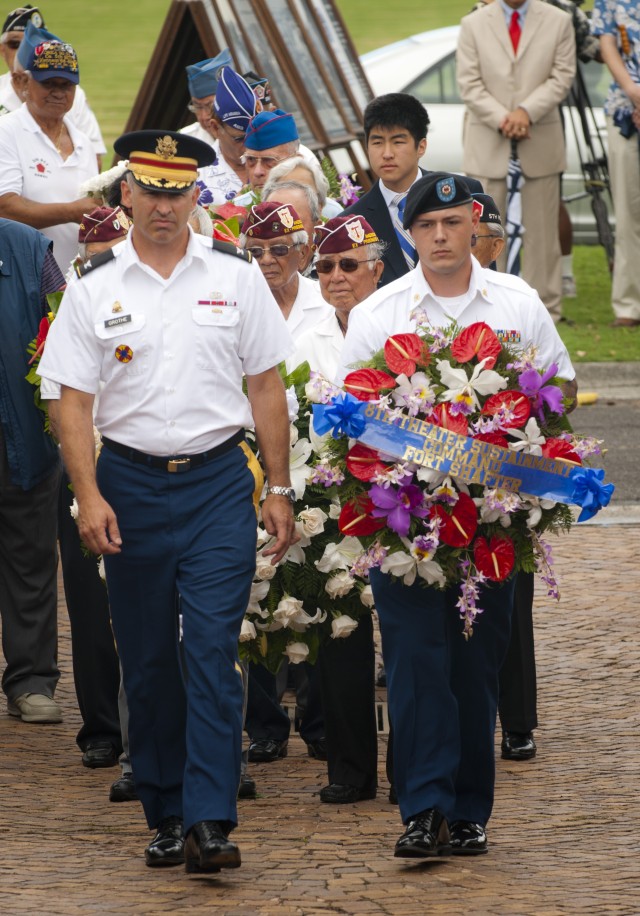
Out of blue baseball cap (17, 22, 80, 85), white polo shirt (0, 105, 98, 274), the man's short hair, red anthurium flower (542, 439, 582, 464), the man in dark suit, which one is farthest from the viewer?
white polo shirt (0, 105, 98, 274)

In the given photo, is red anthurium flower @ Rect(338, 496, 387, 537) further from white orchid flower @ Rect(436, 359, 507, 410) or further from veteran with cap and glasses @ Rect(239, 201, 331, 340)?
veteran with cap and glasses @ Rect(239, 201, 331, 340)

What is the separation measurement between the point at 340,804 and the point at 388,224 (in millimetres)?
2934

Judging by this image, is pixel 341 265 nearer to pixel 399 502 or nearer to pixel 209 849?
pixel 399 502

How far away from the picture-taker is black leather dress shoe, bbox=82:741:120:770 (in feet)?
25.4

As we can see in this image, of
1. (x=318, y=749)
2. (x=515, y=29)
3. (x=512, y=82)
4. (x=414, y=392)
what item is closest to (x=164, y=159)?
(x=414, y=392)

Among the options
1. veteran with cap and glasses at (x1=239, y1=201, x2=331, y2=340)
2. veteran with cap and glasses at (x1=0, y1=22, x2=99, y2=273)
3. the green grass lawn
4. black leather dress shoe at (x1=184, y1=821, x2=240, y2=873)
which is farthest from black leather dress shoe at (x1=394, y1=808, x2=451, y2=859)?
the green grass lawn

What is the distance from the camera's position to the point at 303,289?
803 cm

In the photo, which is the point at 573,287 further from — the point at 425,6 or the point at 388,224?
the point at 425,6

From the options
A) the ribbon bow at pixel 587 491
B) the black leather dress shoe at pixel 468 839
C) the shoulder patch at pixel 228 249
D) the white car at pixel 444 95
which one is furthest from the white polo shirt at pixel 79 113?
the white car at pixel 444 95

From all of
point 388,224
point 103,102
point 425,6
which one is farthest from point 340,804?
point 425,6

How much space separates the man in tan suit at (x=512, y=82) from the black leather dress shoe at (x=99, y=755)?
8.75 metres

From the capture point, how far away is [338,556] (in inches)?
279

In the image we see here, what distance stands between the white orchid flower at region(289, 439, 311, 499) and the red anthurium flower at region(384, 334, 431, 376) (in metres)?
0.96

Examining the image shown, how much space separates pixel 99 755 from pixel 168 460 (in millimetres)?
2009
